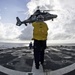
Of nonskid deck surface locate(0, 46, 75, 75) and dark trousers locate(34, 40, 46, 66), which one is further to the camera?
dark trousers locate(34, 40, 46, 66)

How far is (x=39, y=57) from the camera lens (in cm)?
756

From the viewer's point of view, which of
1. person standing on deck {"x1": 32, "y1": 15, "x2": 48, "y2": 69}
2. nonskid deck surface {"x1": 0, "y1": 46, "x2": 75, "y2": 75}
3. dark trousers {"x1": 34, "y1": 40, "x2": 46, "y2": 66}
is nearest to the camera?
nonskid deck surface {"x1": 0, "y1": 46, "x2": 75, "y2": 75}

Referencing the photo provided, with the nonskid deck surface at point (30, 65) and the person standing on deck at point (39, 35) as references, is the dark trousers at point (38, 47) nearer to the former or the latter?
the person standing on deck at point (39, 35)

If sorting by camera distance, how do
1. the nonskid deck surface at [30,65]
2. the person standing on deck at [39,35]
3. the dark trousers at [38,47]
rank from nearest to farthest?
the nonskid deck surface at [30,65] < the person standing on deck at [39,35] < the dark trousers at [38,47]

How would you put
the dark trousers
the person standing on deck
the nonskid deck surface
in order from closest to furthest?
1. the nonskid deck surface
2. the person standing on deck
3. the dark trousers

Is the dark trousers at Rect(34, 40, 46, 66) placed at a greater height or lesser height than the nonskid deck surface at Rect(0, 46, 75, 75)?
greater

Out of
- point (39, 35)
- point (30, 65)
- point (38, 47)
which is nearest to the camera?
point (39, 35)

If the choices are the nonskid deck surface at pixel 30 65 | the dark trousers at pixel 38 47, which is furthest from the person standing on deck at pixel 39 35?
the nonskid deck surface at pixel 30 65

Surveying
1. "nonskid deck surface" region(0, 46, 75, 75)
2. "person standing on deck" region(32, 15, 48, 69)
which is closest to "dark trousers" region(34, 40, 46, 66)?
"person standing on deck" region(32, 15, 48, 69)

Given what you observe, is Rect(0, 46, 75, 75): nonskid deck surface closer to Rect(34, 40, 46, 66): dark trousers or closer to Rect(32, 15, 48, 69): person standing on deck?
Rect(34, 40, 46, 66): dark trousers

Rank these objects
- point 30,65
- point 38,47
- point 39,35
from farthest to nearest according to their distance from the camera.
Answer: point 30,65, point 38,47, point 39,35

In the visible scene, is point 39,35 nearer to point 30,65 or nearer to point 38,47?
point 38,47

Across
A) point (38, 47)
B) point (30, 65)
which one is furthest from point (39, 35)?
point (30, 65)

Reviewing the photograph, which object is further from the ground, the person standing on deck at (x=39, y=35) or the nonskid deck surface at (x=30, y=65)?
the person standing on deck at (x=39, y=35)
